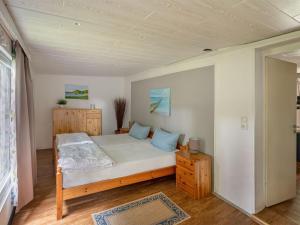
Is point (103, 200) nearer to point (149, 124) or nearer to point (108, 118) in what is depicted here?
point (149, 124)

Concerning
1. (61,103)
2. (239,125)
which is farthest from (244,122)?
(61,103)

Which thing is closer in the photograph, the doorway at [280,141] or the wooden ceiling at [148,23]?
the wooden ceiling at [148,23]

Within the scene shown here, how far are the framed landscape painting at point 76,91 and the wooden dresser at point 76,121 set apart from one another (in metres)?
0.62

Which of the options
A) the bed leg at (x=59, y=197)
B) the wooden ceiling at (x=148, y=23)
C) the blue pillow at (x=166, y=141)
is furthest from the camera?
the blue pillow at (x=166, y=141)

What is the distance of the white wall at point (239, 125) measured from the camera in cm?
230

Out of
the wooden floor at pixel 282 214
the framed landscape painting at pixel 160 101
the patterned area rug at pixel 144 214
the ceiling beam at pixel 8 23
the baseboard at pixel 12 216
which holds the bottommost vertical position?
the wooden floor at pixel 282 214

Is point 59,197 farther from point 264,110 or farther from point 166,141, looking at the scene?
point 264,110

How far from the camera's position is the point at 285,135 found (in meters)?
2.66

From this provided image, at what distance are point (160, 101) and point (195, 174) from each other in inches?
76.2

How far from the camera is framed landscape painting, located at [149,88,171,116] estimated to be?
390cm

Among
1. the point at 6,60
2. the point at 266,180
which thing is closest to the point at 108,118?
the point at 6,60

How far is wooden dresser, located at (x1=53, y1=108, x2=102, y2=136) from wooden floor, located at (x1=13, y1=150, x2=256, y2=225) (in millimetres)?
1925

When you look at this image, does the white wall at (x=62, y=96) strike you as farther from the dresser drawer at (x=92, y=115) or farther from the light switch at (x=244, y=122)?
the light switch at (x=244, y=122)

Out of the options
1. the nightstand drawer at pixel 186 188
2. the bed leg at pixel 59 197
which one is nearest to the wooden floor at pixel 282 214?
the nightstand drawer at pixel 186 188
